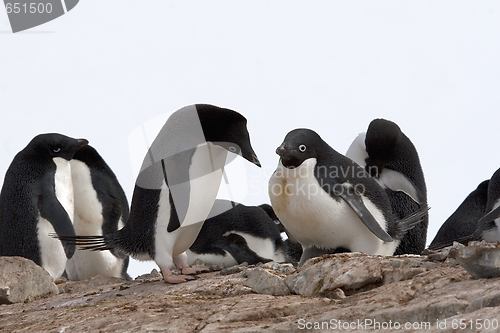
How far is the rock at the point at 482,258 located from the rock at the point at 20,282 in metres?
3.16

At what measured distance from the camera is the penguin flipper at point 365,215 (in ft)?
15.1

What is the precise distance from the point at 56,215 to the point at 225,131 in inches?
102

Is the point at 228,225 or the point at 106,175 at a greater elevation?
the point at 106,175

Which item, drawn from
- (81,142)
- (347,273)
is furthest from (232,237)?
(347,273)

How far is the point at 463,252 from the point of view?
2.86 metres

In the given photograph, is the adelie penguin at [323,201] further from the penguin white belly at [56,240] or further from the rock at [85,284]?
the penguin white belly at [56,240]

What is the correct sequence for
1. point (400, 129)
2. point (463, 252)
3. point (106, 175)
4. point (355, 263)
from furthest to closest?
1. point (106, 175)
2. point (400, 129)
3. point (355, 263)
4. point (463, 252)

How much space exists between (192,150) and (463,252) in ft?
8.43

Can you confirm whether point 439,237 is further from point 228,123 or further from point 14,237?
point 14,237

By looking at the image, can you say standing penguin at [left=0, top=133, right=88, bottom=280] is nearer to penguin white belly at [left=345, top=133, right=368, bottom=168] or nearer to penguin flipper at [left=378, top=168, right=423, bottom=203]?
penguin white belly at [left=345, top=133, right=368, bottom=168]

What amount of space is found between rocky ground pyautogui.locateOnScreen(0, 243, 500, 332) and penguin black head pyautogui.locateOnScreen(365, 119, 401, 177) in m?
2.44

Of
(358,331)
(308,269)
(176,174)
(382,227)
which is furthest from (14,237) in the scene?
(358,331)

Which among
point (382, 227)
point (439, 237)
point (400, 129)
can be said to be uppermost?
point (400, 129)

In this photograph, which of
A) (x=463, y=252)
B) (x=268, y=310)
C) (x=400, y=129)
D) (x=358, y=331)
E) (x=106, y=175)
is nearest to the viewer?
(x=358, y=331)
